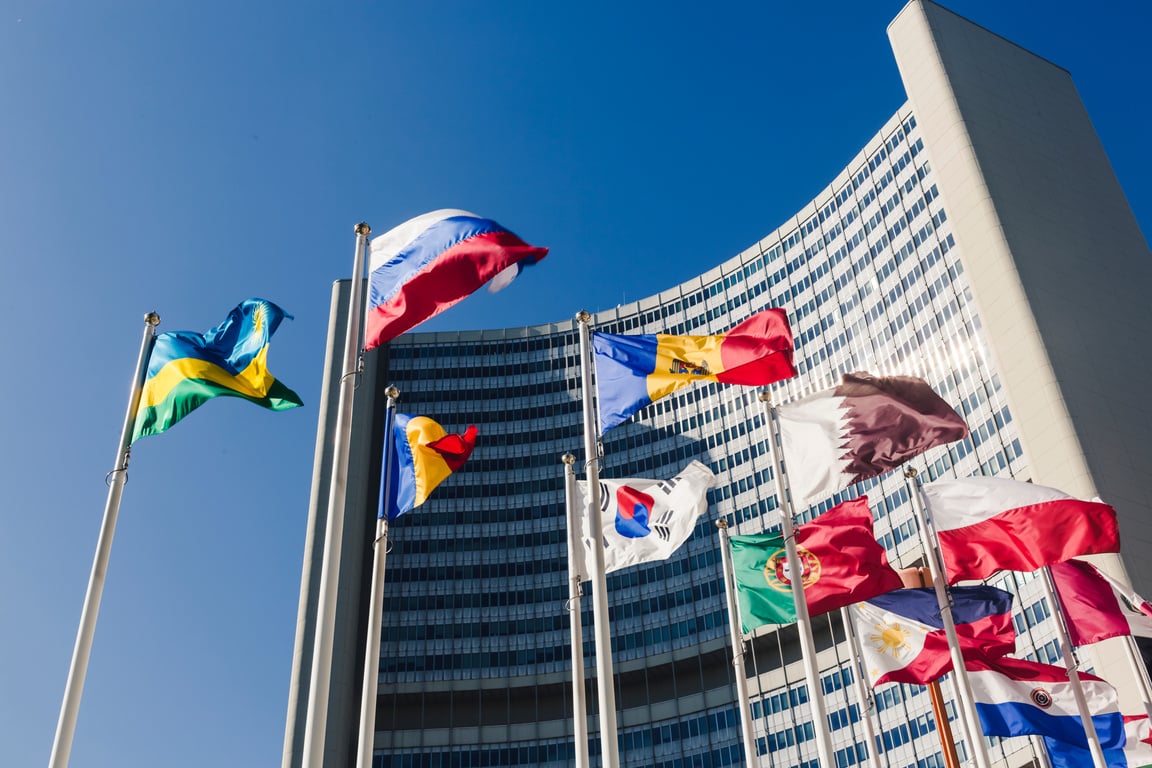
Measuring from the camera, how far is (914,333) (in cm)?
9300

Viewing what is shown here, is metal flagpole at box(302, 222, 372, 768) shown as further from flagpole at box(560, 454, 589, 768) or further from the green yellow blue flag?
flagpole at box(560, 454, 589, 768)

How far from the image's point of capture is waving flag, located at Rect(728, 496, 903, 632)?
2600 centimetres

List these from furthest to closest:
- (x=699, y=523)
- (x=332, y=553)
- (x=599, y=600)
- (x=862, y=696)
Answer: (x=699, y=523) → (x=862, y=696) → (x=599, y=600) → (x=332, y=553)

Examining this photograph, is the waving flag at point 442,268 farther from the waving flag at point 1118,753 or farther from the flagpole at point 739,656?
the waving flag at point 1118,753

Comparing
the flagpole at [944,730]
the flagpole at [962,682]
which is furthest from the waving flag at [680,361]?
the flagpole at [944,730]

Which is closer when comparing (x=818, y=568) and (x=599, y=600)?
(x=599, y=600)

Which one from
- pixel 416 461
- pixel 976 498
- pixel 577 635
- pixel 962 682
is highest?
pixel 976 498

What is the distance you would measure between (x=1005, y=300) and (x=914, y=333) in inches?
533

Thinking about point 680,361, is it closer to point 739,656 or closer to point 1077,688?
point 739,656

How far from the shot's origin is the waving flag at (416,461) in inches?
834

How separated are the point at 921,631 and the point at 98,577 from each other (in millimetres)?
19021

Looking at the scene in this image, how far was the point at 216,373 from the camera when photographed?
20.8m

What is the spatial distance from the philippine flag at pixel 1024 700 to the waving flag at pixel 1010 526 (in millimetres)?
2887

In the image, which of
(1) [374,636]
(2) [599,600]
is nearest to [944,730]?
(2) [599,600]
